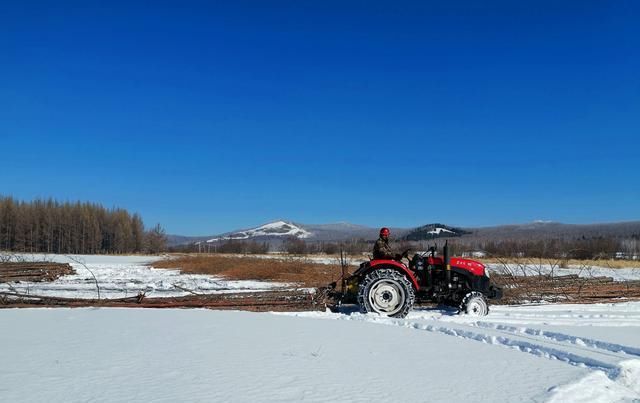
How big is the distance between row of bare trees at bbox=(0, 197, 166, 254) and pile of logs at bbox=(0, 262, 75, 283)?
50691mm

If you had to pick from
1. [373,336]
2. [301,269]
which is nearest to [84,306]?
[373,336]

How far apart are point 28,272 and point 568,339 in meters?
17.0

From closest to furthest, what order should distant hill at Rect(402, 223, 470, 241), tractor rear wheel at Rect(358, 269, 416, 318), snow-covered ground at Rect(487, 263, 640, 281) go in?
tractor rear wheel at Rect(358, 269, 416, 318), distant hill at Rect(402, 223, 470, 241), snow-covered ground at Rect(487, 263, 640, 281)

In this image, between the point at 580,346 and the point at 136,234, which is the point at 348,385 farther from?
the point at 136,234

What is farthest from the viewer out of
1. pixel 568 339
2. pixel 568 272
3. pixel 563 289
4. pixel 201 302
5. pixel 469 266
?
pixel 568 272

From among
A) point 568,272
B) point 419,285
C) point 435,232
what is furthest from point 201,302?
point 568,272

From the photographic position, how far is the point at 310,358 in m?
5.81

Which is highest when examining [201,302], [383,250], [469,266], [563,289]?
[383,250]

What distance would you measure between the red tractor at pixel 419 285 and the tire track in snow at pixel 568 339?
1.29 m

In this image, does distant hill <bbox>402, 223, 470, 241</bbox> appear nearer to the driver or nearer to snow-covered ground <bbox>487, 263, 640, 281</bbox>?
the driver

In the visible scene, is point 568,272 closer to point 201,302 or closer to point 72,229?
point 201,302

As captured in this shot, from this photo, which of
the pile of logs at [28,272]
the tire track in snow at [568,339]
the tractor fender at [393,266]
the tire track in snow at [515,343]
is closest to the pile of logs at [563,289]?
the tractor fender at [393,266]

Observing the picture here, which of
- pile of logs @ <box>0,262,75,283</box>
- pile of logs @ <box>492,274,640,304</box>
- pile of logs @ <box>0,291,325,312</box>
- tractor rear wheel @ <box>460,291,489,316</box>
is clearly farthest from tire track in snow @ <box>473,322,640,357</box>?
pile of logs @ <box>0,262,75,283</box>

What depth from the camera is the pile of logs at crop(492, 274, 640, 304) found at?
1284 cm
